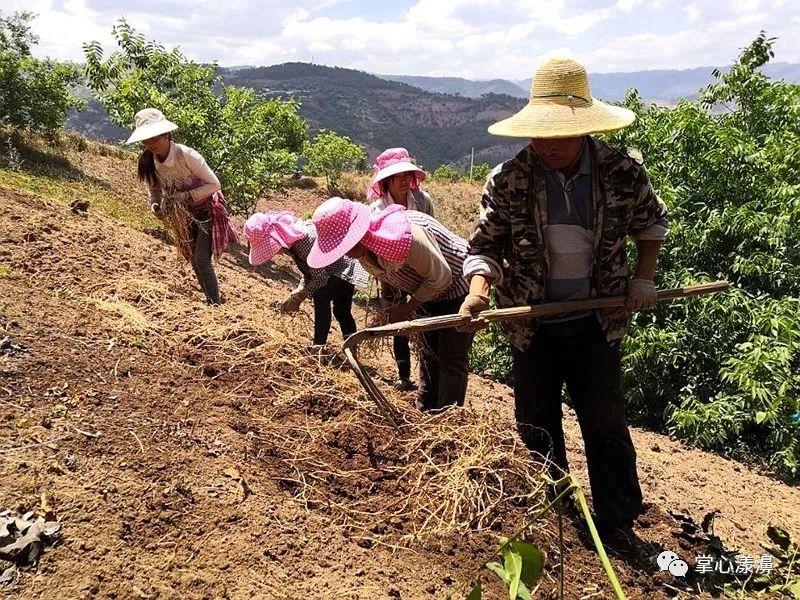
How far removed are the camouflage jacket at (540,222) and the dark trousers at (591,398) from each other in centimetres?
7

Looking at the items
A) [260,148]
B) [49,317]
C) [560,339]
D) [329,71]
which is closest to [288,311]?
[49,317]

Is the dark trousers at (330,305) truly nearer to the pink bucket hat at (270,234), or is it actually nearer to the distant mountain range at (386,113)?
the pink bucket hat at (270,234)

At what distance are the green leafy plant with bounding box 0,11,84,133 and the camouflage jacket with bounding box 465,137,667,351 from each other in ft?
36.5

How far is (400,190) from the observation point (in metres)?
3.81

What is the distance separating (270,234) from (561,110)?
2050 millimetres

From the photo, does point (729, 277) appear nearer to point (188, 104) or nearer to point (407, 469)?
point (407, 469)

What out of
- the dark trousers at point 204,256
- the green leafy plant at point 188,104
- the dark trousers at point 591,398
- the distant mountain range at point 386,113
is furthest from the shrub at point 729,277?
the distant mountain range at point 386,113

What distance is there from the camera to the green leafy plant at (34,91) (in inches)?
424

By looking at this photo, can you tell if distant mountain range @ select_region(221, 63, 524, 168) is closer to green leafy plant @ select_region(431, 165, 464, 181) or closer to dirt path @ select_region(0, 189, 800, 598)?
green leafy plant @ select_region(431, 165, 464, 181)

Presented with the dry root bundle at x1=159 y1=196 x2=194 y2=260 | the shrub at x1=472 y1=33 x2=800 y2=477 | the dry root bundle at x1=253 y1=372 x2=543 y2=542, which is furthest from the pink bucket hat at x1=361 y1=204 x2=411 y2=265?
the shrub at x1=472 y1=33 x2=800 y2=477

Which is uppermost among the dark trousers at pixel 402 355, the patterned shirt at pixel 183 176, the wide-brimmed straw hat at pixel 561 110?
the wide-brimmed straw hat at pixel 561 110

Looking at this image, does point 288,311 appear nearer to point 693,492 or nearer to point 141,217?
point 693,492

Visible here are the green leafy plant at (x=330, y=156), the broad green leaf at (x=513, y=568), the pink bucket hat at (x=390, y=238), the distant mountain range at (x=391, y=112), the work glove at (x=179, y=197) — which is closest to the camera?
the broad green leaf at (x=513, y=568)

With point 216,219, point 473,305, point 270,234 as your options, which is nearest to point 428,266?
point 473,305
